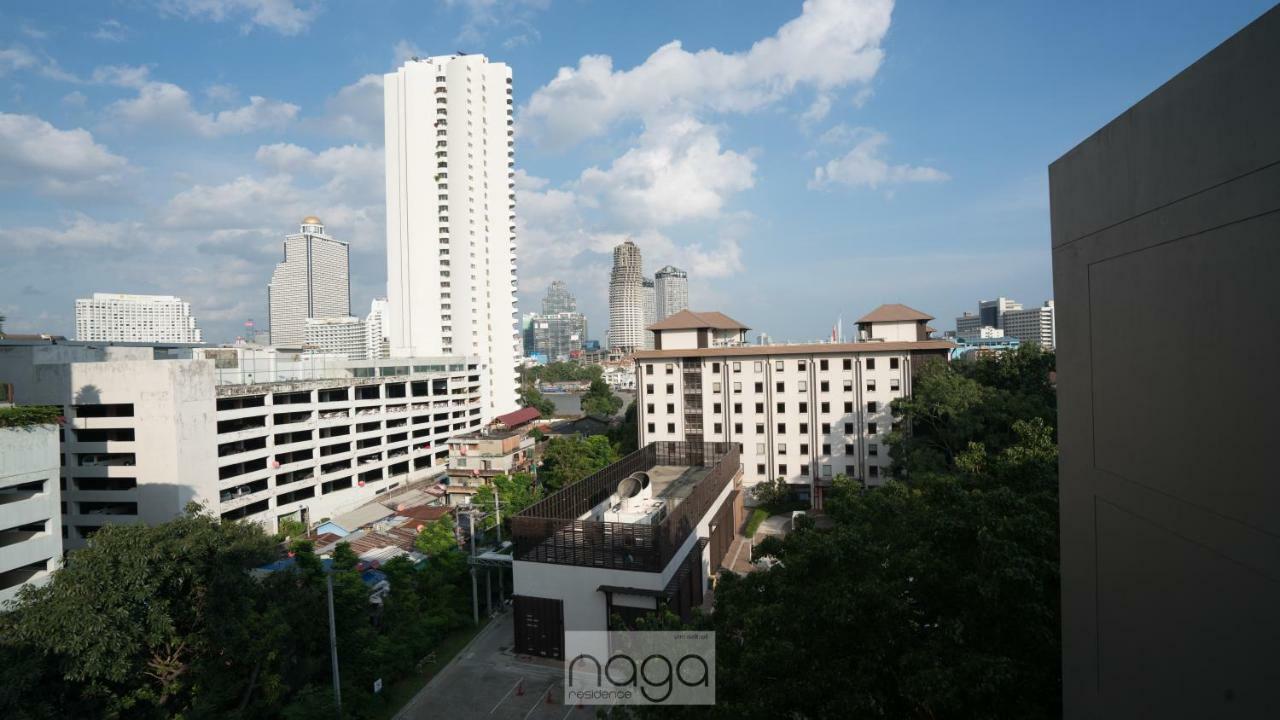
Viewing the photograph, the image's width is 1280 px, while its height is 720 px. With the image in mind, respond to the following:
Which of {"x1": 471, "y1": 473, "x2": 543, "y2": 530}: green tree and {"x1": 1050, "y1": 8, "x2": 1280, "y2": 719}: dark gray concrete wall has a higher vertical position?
{"x1": 1050, "y1": 8, "x2": 1280, "y2": 719}: dark gray concrete wall

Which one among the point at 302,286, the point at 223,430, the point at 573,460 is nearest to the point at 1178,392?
the point at 573,460

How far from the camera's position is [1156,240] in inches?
136

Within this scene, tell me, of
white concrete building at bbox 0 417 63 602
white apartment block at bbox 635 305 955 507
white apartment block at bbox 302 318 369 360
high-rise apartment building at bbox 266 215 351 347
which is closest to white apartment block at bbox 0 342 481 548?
white concrete building at bbox 0 417 63 602

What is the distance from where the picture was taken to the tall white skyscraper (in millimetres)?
60219

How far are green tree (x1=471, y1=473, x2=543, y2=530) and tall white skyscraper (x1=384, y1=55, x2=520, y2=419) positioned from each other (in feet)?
82.3

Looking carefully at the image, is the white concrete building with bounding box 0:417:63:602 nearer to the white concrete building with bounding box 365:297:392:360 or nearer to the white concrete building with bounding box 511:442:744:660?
the white concrete building with bounding box 511:442:744:660

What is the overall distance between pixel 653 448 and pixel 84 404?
93.5 ft

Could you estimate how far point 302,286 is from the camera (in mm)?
180375

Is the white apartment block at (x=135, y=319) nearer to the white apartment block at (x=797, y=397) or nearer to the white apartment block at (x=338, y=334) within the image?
the white apartment block at (x=338, y=334)

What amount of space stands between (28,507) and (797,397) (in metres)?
33.6

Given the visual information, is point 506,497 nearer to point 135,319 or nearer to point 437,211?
point 437,211

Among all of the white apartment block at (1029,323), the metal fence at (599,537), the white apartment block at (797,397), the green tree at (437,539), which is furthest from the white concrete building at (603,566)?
the white apartment block at (1029,323)

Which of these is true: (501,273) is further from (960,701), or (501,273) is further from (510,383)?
(960,701)

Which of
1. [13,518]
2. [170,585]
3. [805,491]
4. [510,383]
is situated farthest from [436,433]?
[170,585]
